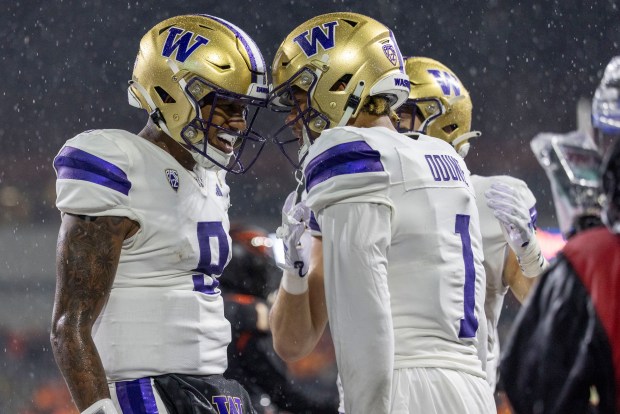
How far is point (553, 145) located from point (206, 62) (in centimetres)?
119

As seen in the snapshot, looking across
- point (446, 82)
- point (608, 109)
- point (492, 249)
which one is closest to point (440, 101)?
point (446, 82)

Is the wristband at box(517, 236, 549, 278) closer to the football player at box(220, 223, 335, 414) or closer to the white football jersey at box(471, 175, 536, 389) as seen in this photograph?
the white football jersey at box(471, 175, 536, 389)

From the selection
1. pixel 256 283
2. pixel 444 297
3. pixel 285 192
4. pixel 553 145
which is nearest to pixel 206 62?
pixel 444 297

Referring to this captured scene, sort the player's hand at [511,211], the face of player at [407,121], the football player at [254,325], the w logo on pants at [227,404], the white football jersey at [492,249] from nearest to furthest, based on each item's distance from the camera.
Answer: the w logo on pants at [227,404] → the player's hand at [511,211] → the white football jersey at [492,249] → the face of player at [407,121] → the football player at [254,325]

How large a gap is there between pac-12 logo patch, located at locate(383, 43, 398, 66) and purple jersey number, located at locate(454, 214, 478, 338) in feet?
1.63

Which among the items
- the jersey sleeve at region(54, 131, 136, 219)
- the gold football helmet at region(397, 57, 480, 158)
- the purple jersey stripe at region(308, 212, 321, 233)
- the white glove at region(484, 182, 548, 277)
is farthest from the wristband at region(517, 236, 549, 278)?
the jersey sleeve at region(54, 131, 136, 219)

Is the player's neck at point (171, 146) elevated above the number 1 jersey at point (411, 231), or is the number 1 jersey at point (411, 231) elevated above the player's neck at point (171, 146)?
the player's neck at point (171, 146)

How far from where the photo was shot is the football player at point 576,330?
128cm

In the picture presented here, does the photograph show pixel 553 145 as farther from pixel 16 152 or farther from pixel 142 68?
pixel 16 152

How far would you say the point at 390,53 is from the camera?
2.62m

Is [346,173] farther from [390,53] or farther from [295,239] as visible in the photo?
→ [390,53]

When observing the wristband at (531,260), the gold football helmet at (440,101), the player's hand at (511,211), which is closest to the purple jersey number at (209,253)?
the player's hand at (511,211)

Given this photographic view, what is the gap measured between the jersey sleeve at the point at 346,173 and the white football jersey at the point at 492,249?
98 centimetres

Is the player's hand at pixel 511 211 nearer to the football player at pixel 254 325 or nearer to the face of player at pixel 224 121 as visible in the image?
the face of player at pixel 224 121
